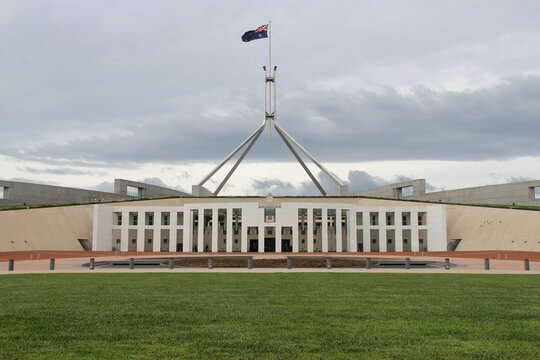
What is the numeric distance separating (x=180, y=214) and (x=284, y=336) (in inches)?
1890

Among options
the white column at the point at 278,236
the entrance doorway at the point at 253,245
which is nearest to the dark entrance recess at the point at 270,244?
the entrance doorway at the point at 253,245

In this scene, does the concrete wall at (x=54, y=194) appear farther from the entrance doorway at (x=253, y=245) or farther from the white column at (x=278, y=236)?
the white column at (x=278, y=236)

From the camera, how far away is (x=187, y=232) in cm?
5050

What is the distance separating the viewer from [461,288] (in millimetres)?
14047

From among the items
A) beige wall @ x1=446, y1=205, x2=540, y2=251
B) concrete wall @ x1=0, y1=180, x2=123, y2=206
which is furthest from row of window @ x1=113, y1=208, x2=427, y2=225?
concrete wall @ x1=0, y1=180, x2=123, y2=206

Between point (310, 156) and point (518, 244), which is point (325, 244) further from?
point (310, 156)

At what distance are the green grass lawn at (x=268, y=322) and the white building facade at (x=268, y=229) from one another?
34.8 meters

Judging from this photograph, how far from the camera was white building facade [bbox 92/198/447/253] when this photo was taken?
160 feet

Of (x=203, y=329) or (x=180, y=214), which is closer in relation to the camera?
(x=203, y=329)

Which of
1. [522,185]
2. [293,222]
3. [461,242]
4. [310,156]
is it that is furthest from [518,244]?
[310,156]

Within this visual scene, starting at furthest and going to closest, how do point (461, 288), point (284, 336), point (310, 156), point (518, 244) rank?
point (310, 156)
point (518, 244)
point (461, 288)
point (284, 336)


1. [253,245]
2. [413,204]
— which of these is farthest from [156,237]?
[413,204]

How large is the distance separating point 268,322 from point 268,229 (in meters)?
45.3

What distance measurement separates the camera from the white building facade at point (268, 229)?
48.9 metres
